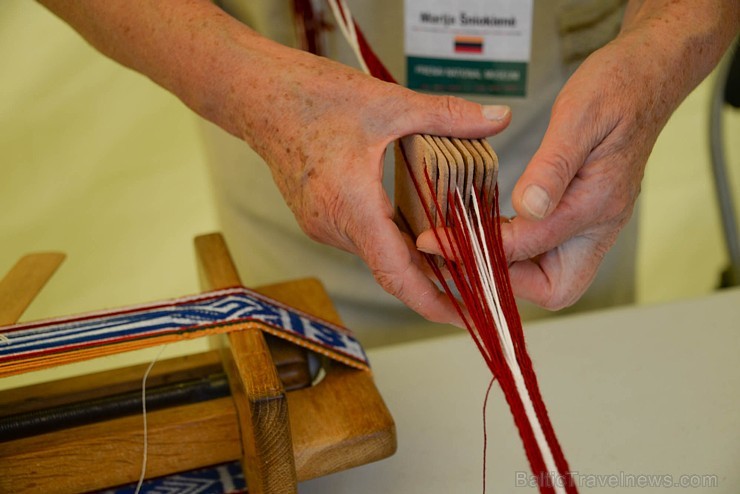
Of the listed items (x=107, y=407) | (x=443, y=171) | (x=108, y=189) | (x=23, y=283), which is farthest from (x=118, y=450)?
(x=108, y=189)

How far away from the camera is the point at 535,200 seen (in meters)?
0.66

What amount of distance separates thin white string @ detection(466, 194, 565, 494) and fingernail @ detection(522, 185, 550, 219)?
0.04 metres

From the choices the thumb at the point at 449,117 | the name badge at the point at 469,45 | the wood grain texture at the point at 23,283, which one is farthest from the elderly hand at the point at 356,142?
the name badge at the point at 469,45

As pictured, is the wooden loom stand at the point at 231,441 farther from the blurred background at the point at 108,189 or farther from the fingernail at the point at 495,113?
the blurred background at the point at 108,189

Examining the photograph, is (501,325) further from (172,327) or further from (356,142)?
(172,327)

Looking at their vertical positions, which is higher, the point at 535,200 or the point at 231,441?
the point at 535,200

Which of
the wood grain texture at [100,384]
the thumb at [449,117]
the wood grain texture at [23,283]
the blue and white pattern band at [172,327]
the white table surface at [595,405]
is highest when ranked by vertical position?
the thumb at [449,117]

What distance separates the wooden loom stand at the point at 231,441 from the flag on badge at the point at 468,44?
55 cm

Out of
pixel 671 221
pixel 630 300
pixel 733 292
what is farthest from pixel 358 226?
pixel 671 221

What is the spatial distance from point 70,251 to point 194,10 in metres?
1.26

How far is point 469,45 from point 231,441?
25.3 inches

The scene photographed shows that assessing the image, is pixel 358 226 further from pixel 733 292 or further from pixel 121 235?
pixel 121 235

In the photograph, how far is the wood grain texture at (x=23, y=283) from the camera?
86 cm

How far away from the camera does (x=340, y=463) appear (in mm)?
750
